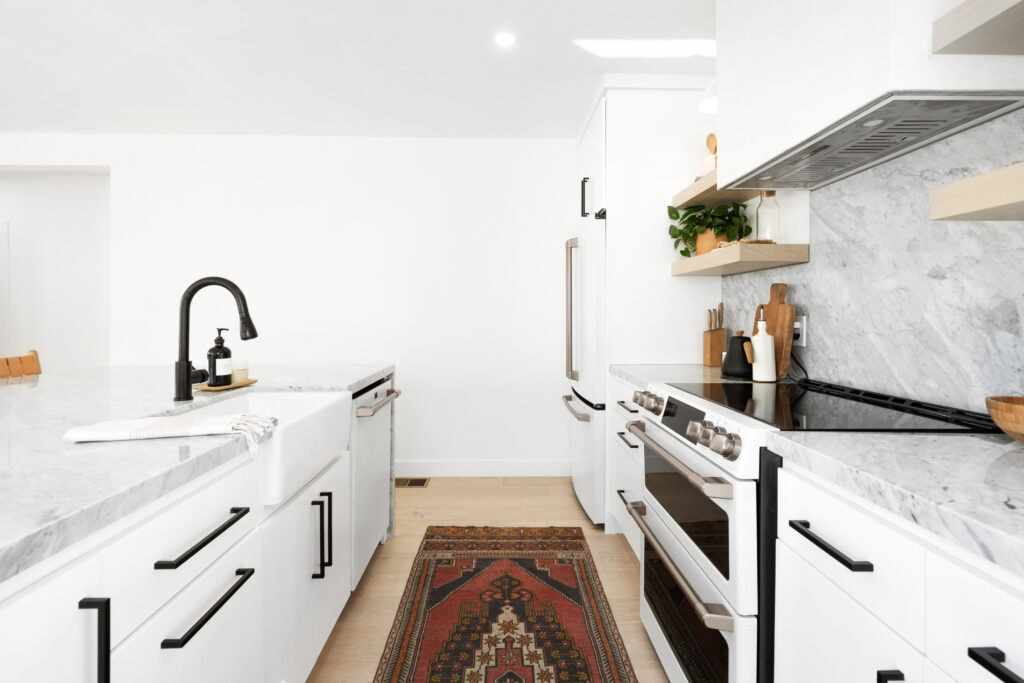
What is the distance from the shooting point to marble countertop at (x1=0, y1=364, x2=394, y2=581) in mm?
613

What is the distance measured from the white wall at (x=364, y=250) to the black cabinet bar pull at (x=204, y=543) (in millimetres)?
2812

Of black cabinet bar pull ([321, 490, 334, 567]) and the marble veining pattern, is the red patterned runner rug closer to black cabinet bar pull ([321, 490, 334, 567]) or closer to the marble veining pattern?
black cabinet bar pull ([321, 490, 334, 567])

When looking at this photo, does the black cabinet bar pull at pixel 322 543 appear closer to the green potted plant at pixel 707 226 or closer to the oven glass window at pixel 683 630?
the oven glass window at pixel 683 630

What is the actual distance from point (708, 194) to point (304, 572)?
2.22 m

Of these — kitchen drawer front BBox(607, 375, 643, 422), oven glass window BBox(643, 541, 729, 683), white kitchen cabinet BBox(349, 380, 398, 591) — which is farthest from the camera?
kitchen drawer front BBox(607, 375, 643, 422)

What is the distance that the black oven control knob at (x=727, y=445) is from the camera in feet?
3.74

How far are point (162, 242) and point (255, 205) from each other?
0.73 meters

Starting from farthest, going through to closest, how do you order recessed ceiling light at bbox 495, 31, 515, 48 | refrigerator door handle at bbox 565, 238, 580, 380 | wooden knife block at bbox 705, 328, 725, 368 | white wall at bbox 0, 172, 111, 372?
white wall at bbox 0, 172, 111, 372, refrigerator door handle at bbox 565, 238, 580, 380, wooden knife block at bbox 705, 328, 725, 368, recessed ceiling light at bbox 495, 31, 515, 48

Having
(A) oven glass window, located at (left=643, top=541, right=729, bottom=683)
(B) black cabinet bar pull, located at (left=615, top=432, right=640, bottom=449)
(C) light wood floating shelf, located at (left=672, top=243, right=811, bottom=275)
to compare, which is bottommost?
(A) oven glass window, located at (left=643, top=541, right=729, bottom=683)

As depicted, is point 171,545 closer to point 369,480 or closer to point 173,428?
point 173,428

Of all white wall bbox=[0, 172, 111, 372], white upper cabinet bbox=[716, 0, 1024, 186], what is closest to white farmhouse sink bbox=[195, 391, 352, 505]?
white upper cabinet bbox=[716, 0, 1024, 186]

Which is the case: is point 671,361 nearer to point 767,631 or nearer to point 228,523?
point 767,631

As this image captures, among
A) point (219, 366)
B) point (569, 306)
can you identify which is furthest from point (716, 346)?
point (219, 366)

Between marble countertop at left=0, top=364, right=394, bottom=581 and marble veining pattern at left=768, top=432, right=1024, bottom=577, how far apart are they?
1055 millimetres
